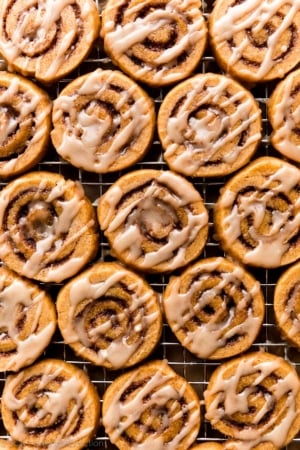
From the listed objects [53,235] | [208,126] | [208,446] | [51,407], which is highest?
[208,126]

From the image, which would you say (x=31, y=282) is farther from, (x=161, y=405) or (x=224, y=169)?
(x=224, y=169)

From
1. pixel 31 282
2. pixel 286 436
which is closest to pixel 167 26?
pixel 31 282

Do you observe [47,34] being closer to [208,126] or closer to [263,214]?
[208,126]

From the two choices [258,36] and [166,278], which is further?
[166,278]

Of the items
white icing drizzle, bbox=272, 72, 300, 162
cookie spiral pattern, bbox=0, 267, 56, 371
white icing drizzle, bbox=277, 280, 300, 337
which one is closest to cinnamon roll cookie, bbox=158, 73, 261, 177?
white icing drizzle, bbox=272, 72, 300, 162

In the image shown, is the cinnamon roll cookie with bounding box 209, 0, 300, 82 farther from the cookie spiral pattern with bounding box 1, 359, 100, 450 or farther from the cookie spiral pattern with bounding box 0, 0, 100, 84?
the cookie spiral pattern with bounding box 1, 359, 100, 450

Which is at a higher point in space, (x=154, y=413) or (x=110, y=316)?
(x=110, y=316)

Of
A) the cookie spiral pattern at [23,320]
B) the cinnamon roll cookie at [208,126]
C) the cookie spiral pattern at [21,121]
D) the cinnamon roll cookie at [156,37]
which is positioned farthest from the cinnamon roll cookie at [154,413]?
the cinnamon roll cookie at [156,37]

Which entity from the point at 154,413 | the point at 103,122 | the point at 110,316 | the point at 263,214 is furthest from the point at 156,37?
the point at 154,413
